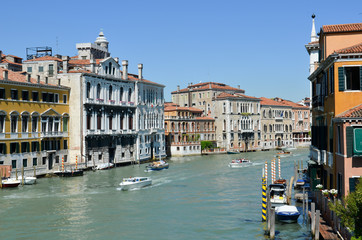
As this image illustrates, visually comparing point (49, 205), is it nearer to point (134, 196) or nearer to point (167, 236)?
point (134, 196)

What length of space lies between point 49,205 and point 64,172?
13289mm

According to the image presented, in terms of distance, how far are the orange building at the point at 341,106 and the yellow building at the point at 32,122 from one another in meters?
23.7

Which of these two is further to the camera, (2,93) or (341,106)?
(2,93)

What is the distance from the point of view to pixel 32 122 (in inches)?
1511

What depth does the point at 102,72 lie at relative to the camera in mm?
47688

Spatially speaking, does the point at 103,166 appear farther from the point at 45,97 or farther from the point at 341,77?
the point at 341,77

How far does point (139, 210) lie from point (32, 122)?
17.6 metres

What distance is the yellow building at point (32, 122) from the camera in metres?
35.7

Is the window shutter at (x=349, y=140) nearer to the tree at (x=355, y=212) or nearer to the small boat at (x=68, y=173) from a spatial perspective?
the tree at (x=355, y=212)

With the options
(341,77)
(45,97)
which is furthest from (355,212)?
(45,97)

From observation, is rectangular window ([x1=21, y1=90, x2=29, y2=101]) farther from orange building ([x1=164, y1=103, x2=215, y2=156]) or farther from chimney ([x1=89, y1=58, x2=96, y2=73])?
orange building ([x1=164, y1=103, x2=215, y2=156])

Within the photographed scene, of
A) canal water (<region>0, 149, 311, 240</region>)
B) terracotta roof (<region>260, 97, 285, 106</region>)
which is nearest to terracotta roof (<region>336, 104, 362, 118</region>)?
canal water (<region>0, 149, 311, 240</region>)

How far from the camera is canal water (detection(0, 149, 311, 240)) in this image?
1955cm

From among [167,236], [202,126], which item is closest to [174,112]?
[202,126]
